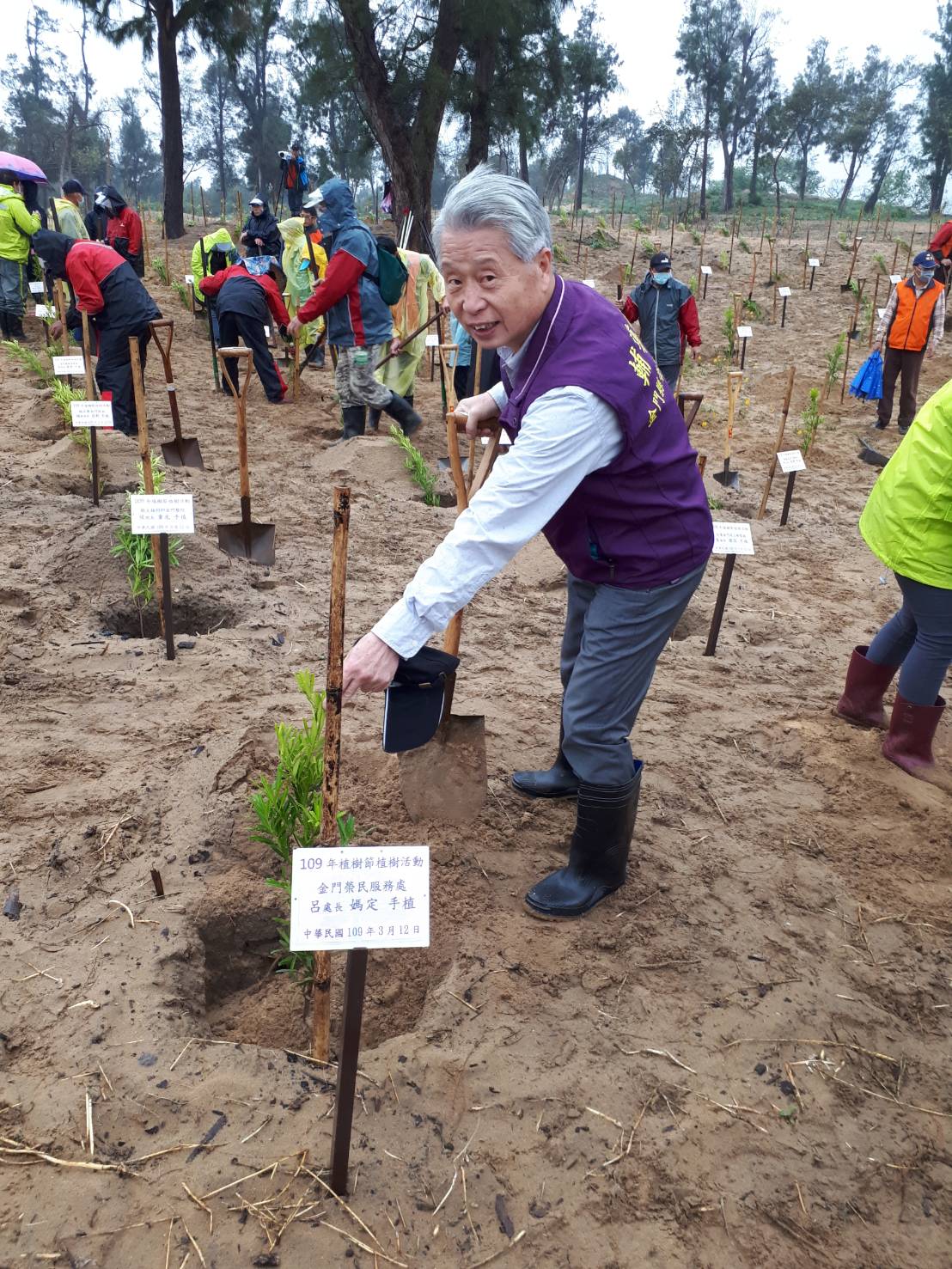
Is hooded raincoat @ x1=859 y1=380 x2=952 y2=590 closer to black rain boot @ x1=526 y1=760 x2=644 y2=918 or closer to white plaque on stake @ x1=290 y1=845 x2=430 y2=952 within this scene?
black rain boot @ x1=526 y1=760 x2=644 y2=918

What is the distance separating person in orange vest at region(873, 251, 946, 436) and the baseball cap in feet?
29.4

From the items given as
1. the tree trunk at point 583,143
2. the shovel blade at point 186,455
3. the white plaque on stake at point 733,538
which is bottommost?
the shovel blade at point 186,455

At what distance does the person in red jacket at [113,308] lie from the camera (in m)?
6.34

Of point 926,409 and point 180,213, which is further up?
point 180,213

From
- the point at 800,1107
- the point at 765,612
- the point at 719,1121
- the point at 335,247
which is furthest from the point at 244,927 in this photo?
the point at 335,247

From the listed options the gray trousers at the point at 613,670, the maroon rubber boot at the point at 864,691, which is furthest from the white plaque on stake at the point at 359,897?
the maroon rubber boot at the point at 864,691

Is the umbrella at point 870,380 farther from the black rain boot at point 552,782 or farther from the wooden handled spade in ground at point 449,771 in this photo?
the black rain boot at point 552,782

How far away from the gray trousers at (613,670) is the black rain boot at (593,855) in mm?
55

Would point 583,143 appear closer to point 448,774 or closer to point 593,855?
point 448,774

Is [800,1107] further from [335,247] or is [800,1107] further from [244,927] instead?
[335,247]

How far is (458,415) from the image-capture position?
2.80 metres

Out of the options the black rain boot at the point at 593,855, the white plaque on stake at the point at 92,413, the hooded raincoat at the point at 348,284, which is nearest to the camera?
the black rain boot at the point at 593,855

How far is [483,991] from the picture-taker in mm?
2258

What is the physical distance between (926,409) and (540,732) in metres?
1.90
